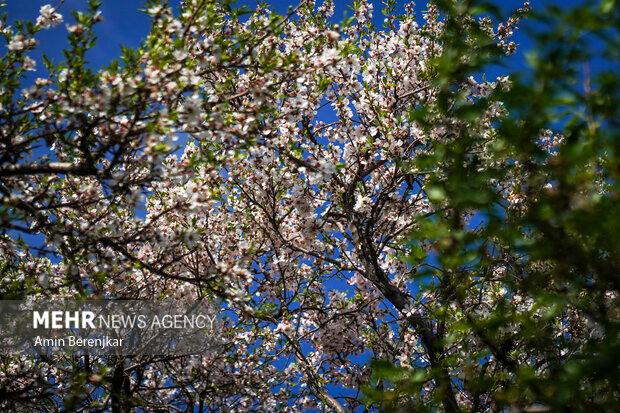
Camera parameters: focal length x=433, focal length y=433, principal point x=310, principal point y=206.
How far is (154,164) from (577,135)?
3.34 m

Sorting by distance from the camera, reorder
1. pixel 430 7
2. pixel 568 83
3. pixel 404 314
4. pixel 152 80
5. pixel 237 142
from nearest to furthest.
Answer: pixel 568 83 → pixel 152 80 → pixel 237 142 → pixel 404 314 → pixel 430 7

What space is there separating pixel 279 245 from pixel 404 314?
270 cm

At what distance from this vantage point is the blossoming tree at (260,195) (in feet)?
12.7

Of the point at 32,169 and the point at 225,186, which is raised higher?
the point at 225,186

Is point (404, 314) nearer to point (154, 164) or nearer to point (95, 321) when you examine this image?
point (154, 164)

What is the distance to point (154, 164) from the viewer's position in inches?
158

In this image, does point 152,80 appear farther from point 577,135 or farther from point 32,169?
point 577,135

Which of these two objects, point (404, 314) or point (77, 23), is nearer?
point (77, 23)

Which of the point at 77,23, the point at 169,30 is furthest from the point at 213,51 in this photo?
the point at 77,23

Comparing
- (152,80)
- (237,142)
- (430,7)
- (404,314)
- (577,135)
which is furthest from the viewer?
(430,7)

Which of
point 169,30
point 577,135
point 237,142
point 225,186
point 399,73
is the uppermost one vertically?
point 399,73

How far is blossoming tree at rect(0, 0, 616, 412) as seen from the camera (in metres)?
3.86

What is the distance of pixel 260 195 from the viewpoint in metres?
8.37


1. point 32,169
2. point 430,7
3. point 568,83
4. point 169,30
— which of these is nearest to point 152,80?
point 169,30
